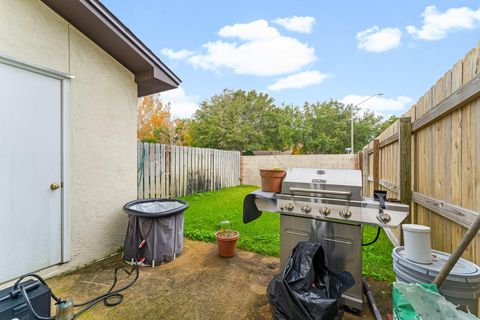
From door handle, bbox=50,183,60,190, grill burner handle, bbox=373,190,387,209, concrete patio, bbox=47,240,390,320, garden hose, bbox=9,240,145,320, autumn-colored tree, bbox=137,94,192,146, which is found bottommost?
concrete patio, bbox=47,240,390,320

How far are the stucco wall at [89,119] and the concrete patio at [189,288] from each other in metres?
0.51

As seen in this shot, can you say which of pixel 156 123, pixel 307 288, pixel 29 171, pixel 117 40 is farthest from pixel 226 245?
pixel 156 123

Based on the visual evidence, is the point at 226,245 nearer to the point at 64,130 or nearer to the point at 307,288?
the point at 307,288

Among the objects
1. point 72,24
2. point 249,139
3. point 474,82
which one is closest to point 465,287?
point 474,82

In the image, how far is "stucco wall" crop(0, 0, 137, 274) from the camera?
238 cm

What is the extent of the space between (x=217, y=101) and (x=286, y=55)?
7652mm

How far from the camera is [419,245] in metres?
1.46

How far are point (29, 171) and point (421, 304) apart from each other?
11.5ft

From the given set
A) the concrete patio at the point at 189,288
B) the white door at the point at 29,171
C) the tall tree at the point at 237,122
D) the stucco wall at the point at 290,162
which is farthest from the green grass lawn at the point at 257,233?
the tall tree at the point at 237,122

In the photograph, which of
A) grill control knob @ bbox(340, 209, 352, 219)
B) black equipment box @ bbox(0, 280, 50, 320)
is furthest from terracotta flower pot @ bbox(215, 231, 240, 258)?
black equipment box @ bbox(0, 280, 50, 320)

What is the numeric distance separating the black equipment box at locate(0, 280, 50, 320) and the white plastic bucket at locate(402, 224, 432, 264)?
2611mm

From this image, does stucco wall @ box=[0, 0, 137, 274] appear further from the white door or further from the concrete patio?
the concrete patio

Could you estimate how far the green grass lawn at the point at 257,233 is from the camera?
113 inches

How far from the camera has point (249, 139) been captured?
1781 cm
